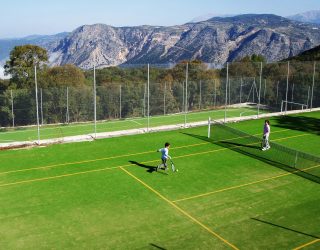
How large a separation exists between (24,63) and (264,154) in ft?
129

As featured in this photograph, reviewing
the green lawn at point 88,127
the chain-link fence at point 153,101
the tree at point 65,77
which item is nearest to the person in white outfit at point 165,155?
the chain-link fence at point 153,101

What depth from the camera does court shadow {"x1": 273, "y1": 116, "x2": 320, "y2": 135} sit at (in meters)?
A: 28.5

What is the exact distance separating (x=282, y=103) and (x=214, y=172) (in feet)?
65.4

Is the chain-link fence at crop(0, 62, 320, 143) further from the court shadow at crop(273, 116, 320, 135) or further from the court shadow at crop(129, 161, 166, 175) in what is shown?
the court shadow at crop(129, 161, 166, 175)

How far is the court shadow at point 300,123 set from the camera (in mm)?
28500

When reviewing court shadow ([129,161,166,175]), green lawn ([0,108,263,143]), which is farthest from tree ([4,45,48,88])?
court shadow ([129,161,166,175])

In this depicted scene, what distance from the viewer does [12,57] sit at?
52125 mm

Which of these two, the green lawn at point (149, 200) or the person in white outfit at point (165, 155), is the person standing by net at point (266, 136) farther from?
the person in white outfit at point (165, 155)

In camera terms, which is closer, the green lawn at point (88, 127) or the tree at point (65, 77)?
the green lawn at point (88, 127)

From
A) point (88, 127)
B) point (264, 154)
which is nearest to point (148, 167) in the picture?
point (264, 154)

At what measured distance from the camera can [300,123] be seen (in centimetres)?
3052

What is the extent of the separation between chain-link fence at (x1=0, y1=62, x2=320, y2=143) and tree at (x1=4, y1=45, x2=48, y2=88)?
1171 centimetres

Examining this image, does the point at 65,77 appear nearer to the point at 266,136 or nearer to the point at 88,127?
the point at 88,127

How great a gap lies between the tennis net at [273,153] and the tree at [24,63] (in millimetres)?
29670
